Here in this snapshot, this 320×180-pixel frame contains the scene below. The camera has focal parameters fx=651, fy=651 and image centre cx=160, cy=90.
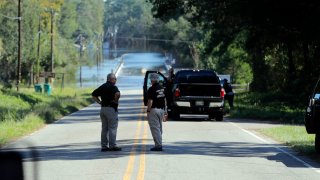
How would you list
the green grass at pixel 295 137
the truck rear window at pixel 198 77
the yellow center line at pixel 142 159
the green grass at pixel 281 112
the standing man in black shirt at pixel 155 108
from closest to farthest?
the yellow center line at pixel 142 159 → the standing man in black shirt at pixel 155 108 → the green grass at pixel 295 137 → the truck rear window at pixel 198 77 → the green grass at pixel 281 112

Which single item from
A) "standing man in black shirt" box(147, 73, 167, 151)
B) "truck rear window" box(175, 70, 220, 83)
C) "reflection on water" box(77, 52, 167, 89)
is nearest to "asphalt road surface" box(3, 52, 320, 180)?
"standing man in black shirt" box(147, 73, 167, 151)

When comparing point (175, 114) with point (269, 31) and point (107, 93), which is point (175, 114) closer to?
point (269, 31)

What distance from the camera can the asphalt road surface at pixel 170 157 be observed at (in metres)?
11.5

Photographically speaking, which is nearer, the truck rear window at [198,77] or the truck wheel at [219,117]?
the truck wheel at [219,117]

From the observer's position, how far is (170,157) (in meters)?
14.1

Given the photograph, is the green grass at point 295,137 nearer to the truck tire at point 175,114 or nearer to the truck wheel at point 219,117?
the truck wheel at point 219,117

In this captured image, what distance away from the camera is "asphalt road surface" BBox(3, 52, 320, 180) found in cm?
1146

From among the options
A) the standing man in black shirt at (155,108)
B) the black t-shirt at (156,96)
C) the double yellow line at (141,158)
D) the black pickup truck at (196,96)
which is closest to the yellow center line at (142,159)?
the double yellow line at (141,158)

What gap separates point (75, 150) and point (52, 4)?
89251mm

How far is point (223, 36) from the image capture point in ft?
184

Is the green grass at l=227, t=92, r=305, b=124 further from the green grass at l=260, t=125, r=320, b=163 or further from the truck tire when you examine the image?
the green grass at l=260, t=125, r=320, b=163

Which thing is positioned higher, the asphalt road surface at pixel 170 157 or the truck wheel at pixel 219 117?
the asphalt road surface at pixel 170 157

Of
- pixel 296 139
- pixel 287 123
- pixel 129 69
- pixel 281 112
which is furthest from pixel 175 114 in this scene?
pixel 129 69

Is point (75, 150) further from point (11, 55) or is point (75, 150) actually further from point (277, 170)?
point (11, 55)
